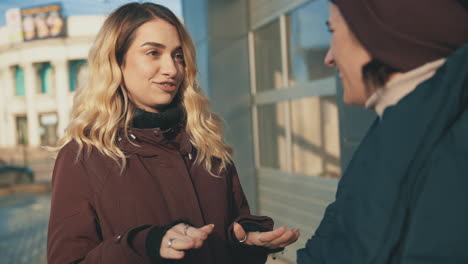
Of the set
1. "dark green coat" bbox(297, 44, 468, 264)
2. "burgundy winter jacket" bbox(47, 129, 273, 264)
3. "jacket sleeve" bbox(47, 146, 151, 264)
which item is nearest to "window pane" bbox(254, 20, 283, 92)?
"burgundy winter jacket" bbox(47, 129, 273, 264)

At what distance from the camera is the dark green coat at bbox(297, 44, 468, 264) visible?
0.81 m

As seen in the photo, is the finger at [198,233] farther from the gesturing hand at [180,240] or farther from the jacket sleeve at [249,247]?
the jacket sleeve at [249,247]

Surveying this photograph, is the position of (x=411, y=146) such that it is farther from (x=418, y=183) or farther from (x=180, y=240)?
(x=180, y=240)

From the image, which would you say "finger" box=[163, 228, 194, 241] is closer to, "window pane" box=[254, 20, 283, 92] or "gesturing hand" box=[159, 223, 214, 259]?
"gesturing hand" box=[159, 223, 214, 259]

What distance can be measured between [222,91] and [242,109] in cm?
37

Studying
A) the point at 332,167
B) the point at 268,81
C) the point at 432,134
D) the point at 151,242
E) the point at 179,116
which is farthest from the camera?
the point at 268,81

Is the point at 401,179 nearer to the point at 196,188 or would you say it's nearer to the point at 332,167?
the point at 196,188

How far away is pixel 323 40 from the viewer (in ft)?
15.2

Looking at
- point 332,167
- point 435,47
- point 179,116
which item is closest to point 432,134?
point 435,47

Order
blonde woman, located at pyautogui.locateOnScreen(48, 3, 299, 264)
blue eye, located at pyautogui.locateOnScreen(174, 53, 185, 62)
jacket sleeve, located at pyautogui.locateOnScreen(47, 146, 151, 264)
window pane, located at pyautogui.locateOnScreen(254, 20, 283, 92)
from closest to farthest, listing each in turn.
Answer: jacket sleeve, located at pyautogui.locateOnScreen(47, 146, 151, 264) < blonde woman, located at pyautogui.locateOnScreen(48, 3, 299, 264) < blue eye, located at pyautogui.locateOnScreen(174, 53, 185, 62) < window pane, located at pyautogui.locateOnScreen(254, 20, 283, 92)

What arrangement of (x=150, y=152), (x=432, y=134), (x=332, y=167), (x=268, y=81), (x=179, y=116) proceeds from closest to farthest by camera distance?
1. (x=432, y=134)
2. (x=150, y=152)
3. (x=179, y=116)
4. (x=332, y=167)
5. (x=268, y=81)

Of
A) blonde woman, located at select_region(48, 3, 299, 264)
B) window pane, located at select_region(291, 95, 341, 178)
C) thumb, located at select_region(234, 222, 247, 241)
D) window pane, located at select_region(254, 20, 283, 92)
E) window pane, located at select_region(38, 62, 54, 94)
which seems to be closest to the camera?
blonde woman, located at select_region(48, 3, 299, 264)

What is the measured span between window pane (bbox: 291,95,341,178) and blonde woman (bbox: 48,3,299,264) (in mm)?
2425

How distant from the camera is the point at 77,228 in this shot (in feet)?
5.27
